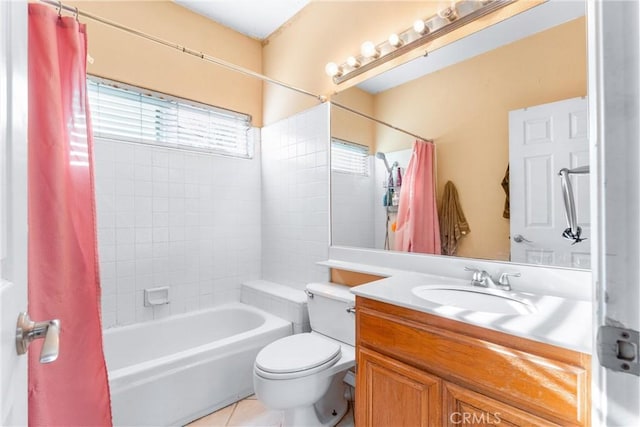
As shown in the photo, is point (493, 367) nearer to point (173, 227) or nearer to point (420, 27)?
point (420, 27)

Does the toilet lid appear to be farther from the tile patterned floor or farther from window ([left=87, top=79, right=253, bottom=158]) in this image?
window ([left=87, top=79, right=253, bottom=158])

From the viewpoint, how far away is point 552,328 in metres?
0.79

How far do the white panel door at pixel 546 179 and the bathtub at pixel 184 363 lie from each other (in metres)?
1.50

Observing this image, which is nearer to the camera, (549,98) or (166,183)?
(549,98)

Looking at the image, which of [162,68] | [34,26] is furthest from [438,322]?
[162,68]

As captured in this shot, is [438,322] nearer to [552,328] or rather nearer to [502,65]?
[552,328]

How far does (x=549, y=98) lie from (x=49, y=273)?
2058 millimetres

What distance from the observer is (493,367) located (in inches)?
32.7

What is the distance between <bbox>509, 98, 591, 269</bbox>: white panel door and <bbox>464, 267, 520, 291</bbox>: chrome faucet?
0.12 meters

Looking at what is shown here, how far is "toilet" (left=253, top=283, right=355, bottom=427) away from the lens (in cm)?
134

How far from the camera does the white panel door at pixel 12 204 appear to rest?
47 centimetres

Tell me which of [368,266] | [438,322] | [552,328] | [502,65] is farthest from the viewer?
[368,266]

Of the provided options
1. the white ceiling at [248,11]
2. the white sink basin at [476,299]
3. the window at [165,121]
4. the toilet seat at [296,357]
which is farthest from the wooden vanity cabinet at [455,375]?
the white ceiling at [248,11]

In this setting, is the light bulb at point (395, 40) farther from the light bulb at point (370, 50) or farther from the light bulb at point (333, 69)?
the light bulb at point (333, 69)
